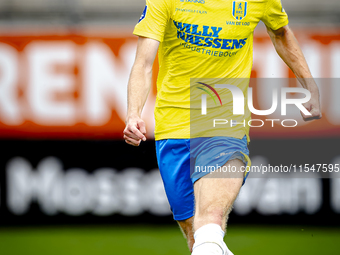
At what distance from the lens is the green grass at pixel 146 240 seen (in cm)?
595

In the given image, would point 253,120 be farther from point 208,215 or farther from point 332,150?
point 208,215

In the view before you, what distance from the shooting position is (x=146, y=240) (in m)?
6.18

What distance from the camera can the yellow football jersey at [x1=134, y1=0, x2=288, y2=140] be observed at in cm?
286

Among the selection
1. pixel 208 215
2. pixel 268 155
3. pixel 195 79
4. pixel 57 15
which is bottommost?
pixel 268 155

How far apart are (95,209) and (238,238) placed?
6.15ft

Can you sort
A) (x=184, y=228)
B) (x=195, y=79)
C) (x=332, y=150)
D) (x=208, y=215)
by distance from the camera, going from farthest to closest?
(x=332, y=150), (x=184, y=228), (x=195, y=79), (x=208, y=215)

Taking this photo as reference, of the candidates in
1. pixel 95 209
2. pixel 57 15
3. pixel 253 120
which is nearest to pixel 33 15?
pixel 57 15

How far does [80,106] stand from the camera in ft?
20.2

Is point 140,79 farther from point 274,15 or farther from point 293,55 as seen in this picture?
point 293,55

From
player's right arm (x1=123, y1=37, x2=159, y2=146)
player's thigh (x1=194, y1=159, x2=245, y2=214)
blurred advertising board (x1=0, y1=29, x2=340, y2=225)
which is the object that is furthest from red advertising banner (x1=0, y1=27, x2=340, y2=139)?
player's thigh (x1=194, y1=159, x2=245, y2=214)

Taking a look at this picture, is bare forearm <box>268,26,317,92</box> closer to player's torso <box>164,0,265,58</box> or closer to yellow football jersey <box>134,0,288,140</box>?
yellow football jersey <box>134,0,288,140</box>

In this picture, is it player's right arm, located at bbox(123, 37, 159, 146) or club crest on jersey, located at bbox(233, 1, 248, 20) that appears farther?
club crest on jersey, located at bbox(233, 1, 248, 20)

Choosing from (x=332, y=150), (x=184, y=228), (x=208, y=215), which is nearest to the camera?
(x=208, y=215)

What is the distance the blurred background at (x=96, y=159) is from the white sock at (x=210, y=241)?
3719mm
